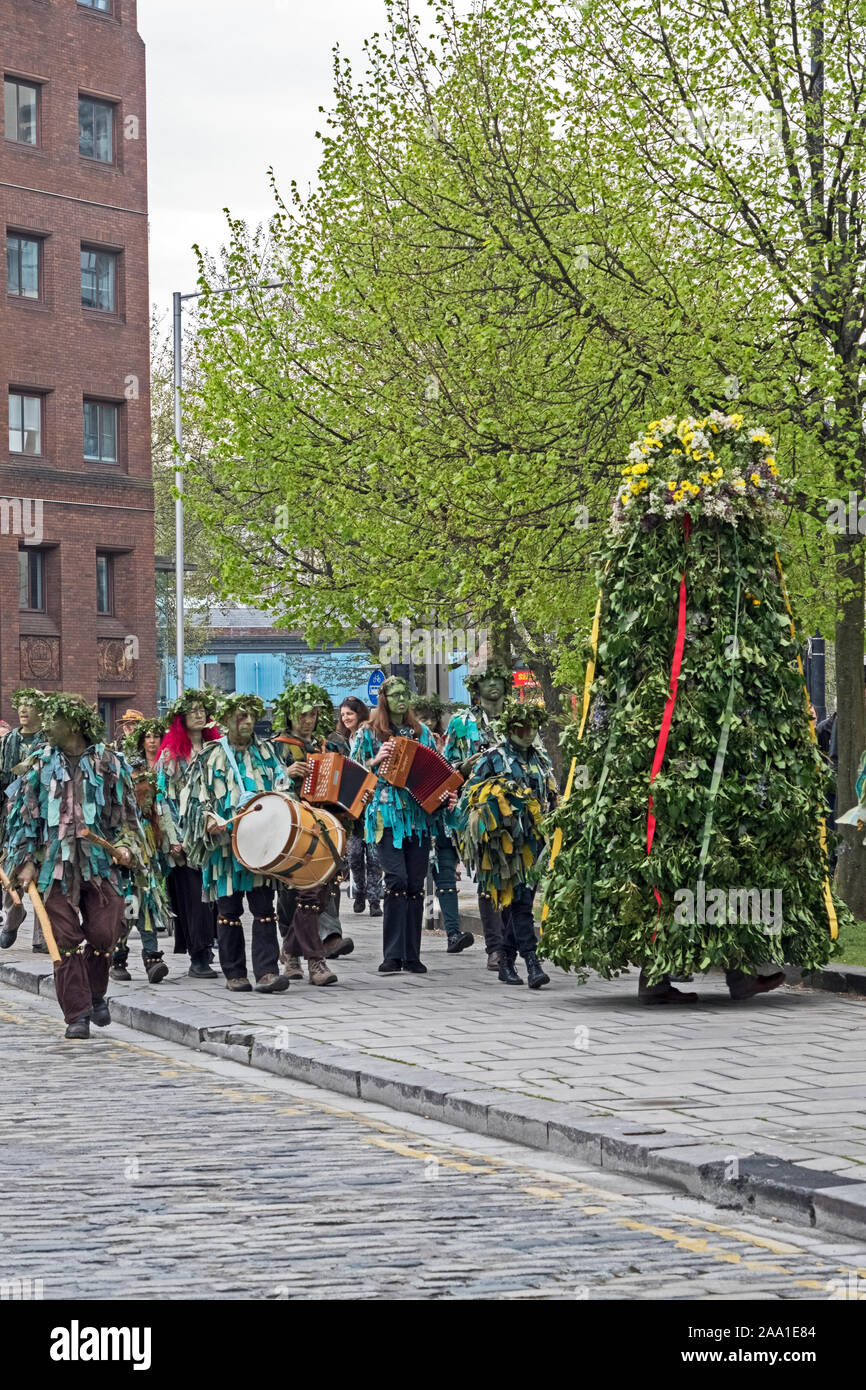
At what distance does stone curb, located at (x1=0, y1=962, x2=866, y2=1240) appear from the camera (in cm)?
688

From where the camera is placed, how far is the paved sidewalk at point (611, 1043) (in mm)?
8078

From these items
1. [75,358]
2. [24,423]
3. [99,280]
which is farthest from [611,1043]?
[99,280]

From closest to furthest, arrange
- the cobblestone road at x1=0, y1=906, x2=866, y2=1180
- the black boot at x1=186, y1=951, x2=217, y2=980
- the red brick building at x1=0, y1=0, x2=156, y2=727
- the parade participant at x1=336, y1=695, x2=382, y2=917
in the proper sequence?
the cobblestone road at x1=0, y1=906, x2=866, y2=1180 < the black boot at x1=186, y1=951, x2=217, y2=980 < the parade participant at x1=336, y1=695, x2=382, y2=917 < the red brick building at x1=0, y1=0, x2=156, y2=727

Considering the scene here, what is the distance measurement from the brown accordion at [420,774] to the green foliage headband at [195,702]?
4.14 ft

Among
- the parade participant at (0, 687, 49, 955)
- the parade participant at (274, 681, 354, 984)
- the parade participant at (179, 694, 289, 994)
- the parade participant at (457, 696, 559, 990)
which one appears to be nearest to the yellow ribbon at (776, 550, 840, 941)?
the parade participant at (457, 696, 559, 990)

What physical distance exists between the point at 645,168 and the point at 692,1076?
8.65m

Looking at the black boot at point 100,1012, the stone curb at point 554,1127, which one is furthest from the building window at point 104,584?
the stone curb at point 554,1127

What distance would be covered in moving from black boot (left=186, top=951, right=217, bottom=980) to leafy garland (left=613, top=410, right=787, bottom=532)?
439 cm

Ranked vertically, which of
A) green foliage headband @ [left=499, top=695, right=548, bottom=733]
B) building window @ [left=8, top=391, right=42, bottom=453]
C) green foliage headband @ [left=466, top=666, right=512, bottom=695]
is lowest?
green foliage headband @ [left=499, top=695, right=548, bottom=733]

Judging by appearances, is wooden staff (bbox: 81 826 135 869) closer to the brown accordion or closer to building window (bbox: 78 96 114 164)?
the brown accordion

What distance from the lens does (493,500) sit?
1633 cm

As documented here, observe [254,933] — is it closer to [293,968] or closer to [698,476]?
[293,968]
